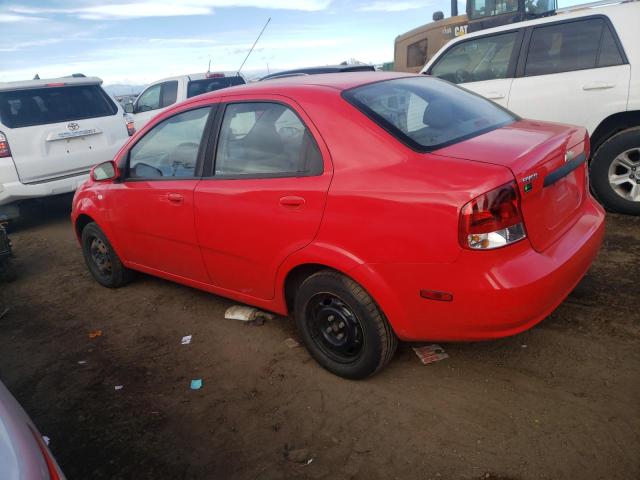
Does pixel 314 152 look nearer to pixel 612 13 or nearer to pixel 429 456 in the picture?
pixel 429 456

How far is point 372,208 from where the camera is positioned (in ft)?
8.10

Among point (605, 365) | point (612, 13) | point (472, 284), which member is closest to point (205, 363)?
point (472, 284)

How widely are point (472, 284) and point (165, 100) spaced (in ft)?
31.0

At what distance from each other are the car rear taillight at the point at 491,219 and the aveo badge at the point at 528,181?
0.22 ft

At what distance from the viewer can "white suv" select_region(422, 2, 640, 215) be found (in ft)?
15.3

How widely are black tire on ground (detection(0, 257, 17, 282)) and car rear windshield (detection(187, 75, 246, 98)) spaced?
559cm

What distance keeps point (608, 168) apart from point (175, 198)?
4032 mm

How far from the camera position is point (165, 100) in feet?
33.9

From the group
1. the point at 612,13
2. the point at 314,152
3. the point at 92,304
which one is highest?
the point at 612,13

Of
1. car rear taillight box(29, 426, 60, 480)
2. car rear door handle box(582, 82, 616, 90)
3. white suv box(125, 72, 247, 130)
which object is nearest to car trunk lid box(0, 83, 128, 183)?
white suv box(125, 72, 247, 130)

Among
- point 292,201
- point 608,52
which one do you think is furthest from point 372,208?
point 608,52

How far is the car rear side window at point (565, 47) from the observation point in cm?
484

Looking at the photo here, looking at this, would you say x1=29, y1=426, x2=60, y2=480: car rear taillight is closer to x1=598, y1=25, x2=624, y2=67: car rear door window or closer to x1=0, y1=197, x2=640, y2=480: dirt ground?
x1=0, y1=197, x2=640, y2=480: dirt ground

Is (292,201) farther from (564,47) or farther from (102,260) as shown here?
(564,47)
